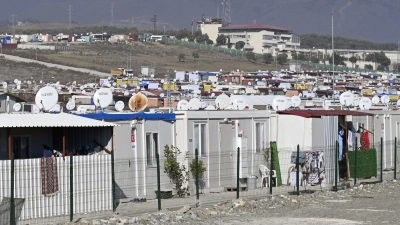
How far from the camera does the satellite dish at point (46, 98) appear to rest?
25.5 metres

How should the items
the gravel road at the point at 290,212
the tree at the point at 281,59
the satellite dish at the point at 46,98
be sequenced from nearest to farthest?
the gravel road at the point at 290,212 → the satellite dish at the point at 46,98 → the tree at the point at 281,59

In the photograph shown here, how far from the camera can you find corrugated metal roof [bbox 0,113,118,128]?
22953mm

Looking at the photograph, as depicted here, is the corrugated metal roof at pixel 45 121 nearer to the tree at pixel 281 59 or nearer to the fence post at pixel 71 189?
the fence post at pixel 71 189

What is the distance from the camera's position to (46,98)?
25891mm

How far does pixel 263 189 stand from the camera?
97.5 feet

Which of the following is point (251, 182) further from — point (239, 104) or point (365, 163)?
point (365, 163)

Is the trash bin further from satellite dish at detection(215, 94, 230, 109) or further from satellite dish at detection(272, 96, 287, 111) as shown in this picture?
satellite dish at detection(215, 94, 230, 109)

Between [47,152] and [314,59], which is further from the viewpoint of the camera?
[314,59]

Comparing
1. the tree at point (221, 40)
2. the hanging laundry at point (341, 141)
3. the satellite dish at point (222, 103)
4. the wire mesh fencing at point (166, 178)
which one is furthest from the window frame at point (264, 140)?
the tree at point (221, 40)

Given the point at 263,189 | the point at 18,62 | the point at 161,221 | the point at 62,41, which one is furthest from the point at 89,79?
the point at 161,221

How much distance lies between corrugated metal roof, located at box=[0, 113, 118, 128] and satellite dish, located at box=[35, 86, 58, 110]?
841 millimetres

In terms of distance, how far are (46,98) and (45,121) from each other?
2380 mm

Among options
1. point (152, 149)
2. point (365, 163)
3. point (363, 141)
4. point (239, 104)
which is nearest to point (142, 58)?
point (363, 141)

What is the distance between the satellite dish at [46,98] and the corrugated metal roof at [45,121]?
2.76ft
